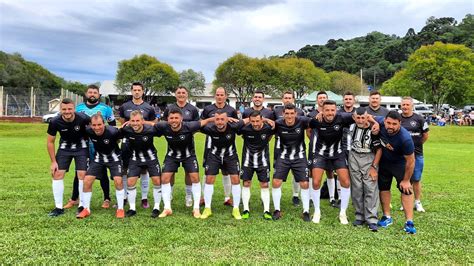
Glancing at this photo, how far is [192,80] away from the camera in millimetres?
62750

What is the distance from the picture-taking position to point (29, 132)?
27.5 metres

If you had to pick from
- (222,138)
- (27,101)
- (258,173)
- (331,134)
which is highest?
(27,101)

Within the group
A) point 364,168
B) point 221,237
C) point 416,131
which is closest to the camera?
point 221,237

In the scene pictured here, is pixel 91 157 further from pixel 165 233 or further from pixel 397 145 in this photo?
pixel 397 145

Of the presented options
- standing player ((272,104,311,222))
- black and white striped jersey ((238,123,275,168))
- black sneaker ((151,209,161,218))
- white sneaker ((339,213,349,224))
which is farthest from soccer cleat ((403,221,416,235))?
black sneaker ((151,209,161,218))

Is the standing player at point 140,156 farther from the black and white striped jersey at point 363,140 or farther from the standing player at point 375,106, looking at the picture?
the standing player at point 375,106

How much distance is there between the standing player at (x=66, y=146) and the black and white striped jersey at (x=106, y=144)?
24 centimetres

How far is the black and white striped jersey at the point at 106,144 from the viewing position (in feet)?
22.4

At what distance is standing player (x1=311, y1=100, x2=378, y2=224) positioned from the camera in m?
6.66

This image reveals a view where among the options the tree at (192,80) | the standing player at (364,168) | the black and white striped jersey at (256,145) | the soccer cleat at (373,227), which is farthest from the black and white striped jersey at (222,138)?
the tree at (192,80)

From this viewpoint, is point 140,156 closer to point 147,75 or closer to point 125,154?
point 125,154

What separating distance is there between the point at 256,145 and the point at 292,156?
2.31 feet

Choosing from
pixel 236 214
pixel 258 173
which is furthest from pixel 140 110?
pixel 236 214

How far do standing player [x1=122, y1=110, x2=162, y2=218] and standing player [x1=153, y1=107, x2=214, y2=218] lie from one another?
5.6 inches
